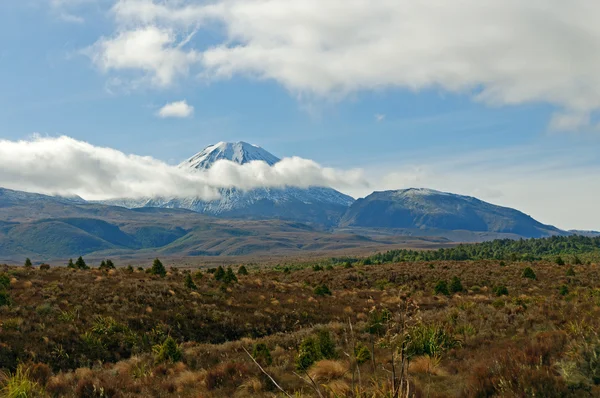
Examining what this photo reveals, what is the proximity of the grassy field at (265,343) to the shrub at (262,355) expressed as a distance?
0.04 m

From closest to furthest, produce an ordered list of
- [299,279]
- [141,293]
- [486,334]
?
[486,334] < [141,293] < [299,279]

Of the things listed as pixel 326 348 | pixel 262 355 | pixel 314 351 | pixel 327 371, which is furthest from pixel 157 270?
pixel 327 371

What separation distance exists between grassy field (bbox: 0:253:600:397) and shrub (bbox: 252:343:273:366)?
0.04m

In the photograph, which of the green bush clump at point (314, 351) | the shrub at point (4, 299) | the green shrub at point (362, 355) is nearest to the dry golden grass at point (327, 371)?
the green bush clump at point (314, 351)

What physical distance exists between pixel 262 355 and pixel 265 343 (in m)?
1.90

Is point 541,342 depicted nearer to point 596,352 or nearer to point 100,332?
point 596,352

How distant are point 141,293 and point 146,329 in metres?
4.60

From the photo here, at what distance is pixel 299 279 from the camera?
49.0 m

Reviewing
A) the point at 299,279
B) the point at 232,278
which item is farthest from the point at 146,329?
the point at 299,279

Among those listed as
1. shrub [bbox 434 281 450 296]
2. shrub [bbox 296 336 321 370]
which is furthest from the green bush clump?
shrub [bbox 434 281 450 296]

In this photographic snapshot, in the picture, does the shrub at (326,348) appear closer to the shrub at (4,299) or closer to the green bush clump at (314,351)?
the green bush clump at (314,351)

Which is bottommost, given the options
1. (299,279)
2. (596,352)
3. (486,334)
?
(299,279)

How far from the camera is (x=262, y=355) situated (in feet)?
43.2

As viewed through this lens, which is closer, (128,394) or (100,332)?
(128,394)
